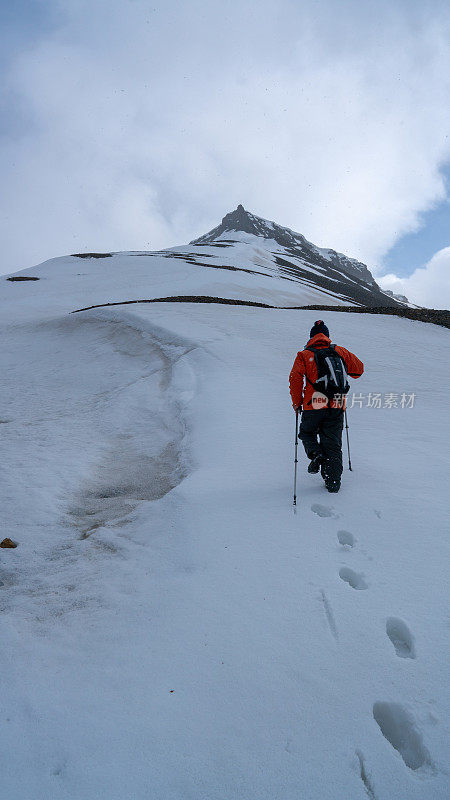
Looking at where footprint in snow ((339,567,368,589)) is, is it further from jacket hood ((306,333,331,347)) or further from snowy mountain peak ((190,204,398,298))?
snowy mountain peak ((190,204,398,298))

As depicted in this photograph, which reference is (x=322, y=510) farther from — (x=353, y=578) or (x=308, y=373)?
(x=308, y=373)

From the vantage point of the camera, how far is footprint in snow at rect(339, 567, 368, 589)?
3.61m

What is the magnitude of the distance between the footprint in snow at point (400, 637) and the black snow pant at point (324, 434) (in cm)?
239

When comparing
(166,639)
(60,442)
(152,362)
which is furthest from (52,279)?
(166,639)

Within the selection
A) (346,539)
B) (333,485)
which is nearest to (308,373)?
(333,485)

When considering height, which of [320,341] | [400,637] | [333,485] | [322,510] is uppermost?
[320,341]

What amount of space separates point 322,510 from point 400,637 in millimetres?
1928

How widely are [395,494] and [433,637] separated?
7.82 feet

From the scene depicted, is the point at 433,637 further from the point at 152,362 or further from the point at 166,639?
the point at 152,362

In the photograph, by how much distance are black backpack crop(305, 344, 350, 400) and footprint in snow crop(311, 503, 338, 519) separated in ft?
4.86

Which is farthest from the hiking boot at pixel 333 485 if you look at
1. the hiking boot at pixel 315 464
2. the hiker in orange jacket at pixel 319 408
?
the hiking boot at pixel 315 464

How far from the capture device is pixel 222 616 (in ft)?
10.8

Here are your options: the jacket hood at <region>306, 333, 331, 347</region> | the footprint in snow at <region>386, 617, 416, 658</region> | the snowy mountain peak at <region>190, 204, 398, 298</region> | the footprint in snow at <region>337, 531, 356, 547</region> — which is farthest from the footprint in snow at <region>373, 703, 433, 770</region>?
the snowy mountain peak at <region>190, 204, 398, 298</region>

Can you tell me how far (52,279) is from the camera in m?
40.9
